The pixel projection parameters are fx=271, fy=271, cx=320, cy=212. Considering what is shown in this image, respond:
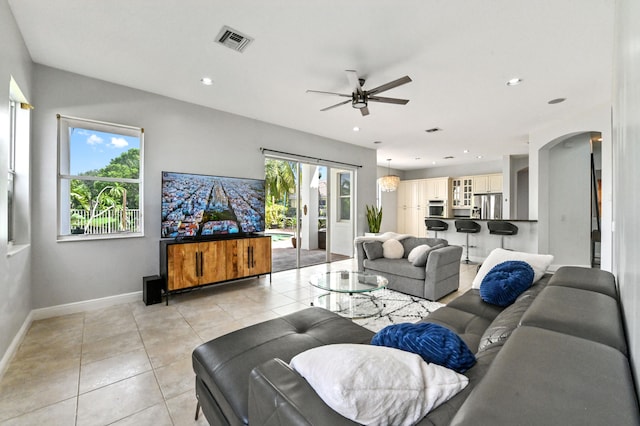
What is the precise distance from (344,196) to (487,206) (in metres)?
4.61

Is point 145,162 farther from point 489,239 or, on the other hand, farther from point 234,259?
point 489,239

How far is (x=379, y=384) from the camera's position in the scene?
2.31 feet

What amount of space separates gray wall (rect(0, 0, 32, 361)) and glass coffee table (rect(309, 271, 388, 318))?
2523 millimetres

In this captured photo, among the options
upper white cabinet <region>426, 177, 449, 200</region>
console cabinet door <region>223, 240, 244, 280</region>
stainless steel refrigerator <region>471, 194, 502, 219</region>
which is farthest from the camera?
upper white cabinet <region>426, 177, 449, 200</region>

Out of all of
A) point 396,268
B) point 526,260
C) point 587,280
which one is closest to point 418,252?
point 396,268

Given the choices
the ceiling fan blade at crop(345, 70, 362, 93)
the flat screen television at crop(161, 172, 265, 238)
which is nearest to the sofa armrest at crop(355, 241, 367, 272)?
the flat screen television at crop(161, 172, 265, 238)

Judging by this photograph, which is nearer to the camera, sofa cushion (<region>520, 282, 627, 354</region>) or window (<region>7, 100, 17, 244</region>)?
sofa cushion (<region>520, 282, 627, 354</region>)

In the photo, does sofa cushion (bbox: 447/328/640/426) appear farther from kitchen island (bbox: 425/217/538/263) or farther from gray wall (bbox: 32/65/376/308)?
kitchen island (bbox: 425/217/538/263)

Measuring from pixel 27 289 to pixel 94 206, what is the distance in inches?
41.0

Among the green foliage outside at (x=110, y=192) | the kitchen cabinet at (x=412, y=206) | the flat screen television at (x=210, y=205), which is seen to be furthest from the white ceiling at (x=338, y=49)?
the kitchen cabinet at (x=412, y=206)

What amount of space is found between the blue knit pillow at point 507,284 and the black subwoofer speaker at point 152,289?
11.7ft

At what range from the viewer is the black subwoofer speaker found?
3.36 metres

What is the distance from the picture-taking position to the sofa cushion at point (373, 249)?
4133 millimetres

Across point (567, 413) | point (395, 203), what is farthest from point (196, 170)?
point (395, 203)
